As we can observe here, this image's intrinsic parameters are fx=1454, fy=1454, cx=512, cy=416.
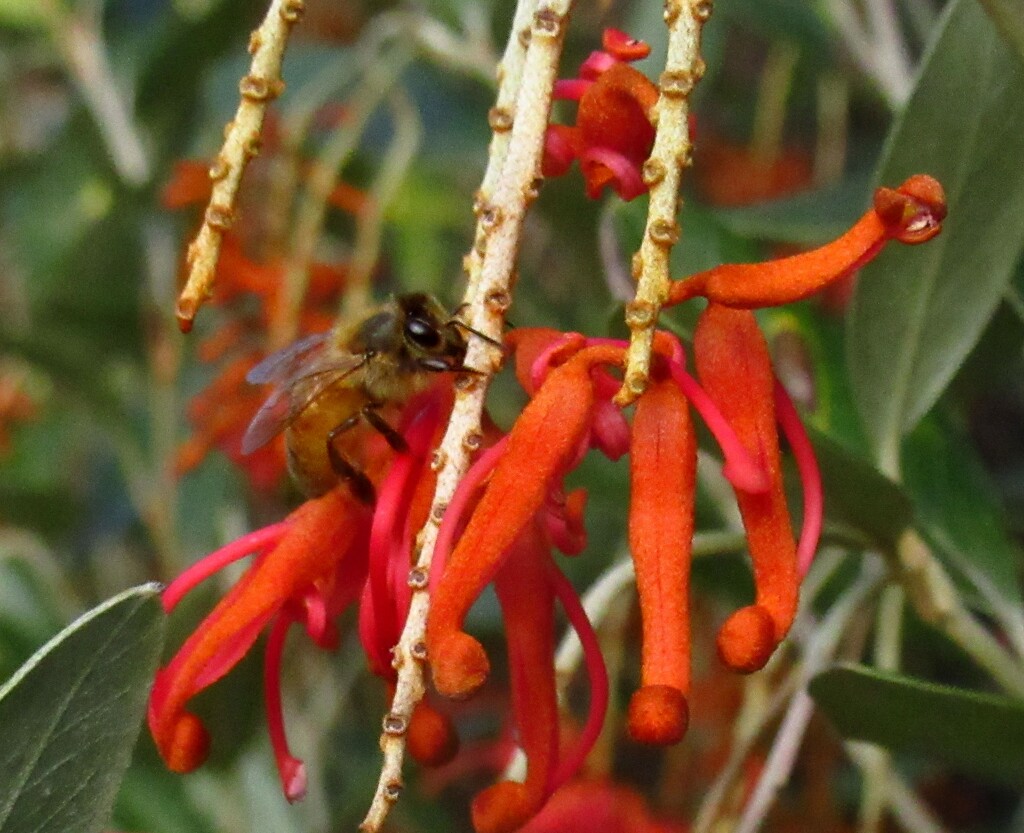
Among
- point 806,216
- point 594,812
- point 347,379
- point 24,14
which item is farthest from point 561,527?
point 24,14

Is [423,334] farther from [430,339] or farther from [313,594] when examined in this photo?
[313,594]

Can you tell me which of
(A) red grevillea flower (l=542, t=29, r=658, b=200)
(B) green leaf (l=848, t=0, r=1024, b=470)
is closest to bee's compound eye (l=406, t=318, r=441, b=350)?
(A) red grevillea flower (l=542, t=29, r=658, b=200)

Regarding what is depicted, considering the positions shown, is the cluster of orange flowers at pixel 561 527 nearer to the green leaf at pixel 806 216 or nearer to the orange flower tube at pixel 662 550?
the orange flower tube at pixel 662 550

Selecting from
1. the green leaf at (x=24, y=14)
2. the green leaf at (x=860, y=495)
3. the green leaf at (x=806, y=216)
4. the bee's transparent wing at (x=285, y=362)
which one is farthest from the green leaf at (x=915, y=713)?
the green leaf at (x=24, y=14)

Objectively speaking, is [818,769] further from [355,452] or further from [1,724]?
[1,724]

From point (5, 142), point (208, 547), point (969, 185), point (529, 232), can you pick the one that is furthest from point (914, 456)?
point (5, 142)

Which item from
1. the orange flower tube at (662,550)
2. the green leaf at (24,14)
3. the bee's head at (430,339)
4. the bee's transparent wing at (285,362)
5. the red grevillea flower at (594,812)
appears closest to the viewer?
the orange flower tube at (662,550)
